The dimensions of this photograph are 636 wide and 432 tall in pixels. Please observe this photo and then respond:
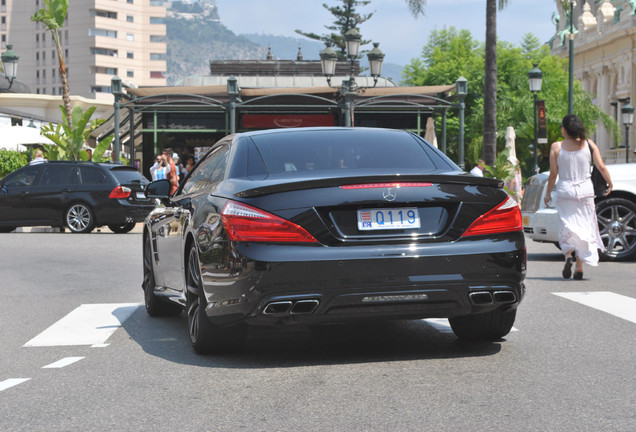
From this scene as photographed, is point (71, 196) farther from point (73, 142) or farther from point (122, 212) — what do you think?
point (73, 142)

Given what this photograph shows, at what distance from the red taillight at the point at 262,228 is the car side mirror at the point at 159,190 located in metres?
2.41

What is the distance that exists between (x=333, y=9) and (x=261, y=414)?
7983 cm

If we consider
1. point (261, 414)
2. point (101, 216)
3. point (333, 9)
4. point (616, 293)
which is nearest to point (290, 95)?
point (101, 216)

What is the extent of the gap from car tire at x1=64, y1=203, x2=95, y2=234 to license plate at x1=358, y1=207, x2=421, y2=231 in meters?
17.8

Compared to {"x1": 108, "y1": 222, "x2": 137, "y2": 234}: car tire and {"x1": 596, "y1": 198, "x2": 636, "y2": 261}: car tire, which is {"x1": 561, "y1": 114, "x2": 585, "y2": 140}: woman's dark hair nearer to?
{"x1": 596, "y1": 198, "x2": 636, "y2": 261}: car tire

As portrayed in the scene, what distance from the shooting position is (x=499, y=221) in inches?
259

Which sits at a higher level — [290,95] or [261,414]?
[290,95]

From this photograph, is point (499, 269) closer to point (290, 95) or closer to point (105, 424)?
point (105, 424)

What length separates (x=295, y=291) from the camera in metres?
6.16

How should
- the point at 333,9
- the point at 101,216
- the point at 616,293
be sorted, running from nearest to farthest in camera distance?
1. the point at 616,293
2. the point at 101,216
3. the point at 333,9

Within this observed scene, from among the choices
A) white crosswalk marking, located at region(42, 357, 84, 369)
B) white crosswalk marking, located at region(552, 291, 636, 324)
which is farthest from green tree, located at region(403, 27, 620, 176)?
white crosswalk marking, located at region(42, 357, 84, 369)

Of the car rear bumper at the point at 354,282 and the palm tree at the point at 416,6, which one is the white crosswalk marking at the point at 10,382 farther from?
the palm tree at the point at 416,6

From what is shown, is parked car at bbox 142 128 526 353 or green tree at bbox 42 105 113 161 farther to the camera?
green tree at bbox 42 105 113 161

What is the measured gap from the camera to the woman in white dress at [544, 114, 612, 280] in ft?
38.3
